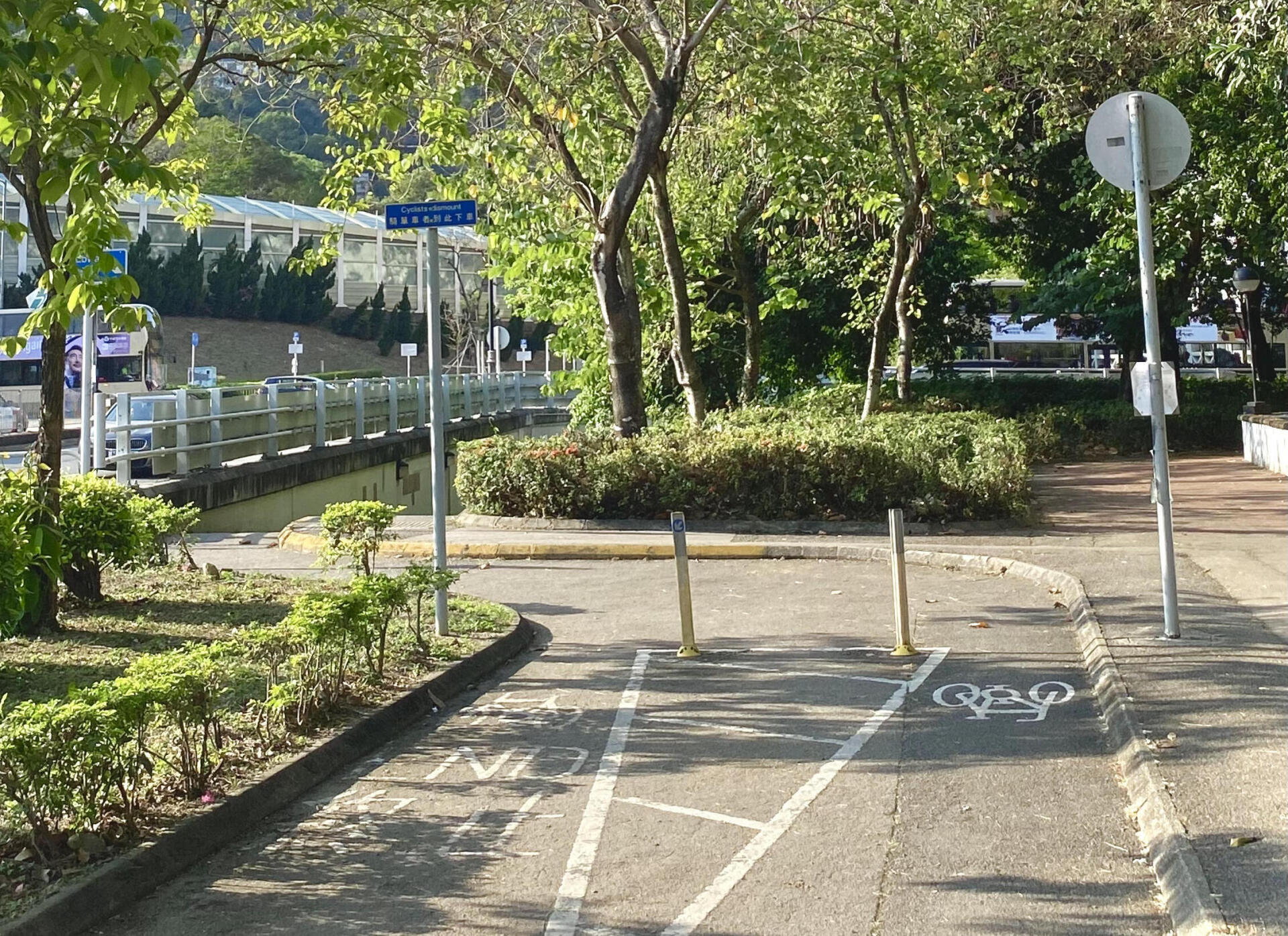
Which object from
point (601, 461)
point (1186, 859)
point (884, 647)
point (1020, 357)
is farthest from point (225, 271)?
point (1186, 859)

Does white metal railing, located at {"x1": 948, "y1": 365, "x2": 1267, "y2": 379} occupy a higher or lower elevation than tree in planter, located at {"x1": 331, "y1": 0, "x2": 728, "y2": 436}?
lower

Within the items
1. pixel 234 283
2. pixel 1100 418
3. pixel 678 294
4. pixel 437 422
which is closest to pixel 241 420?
pixel 678 294

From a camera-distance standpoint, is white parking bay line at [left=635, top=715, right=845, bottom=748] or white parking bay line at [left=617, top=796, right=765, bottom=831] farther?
white parking bay line at [left=635, top=715, right=845, bottom=748]

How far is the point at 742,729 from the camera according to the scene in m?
7.78

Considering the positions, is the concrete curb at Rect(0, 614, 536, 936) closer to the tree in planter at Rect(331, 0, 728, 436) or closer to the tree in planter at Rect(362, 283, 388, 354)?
the tree in planter at Rect(331, 0, 728, 436)

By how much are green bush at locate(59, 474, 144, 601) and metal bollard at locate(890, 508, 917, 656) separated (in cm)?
585

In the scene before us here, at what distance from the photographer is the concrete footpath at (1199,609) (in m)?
5.35

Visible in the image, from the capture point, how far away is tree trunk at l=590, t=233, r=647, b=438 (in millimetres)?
19141

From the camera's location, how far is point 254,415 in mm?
22500

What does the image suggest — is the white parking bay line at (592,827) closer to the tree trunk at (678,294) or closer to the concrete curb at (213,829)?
the concrete curb at (213,829)

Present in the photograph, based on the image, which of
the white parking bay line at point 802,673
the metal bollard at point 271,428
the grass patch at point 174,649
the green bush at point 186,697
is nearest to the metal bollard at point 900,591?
the white parking bay line at point 802,673

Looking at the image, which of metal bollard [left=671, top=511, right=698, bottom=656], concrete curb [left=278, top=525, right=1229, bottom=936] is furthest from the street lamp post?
metal bollard [left=671, top=511, right=698, bottom=656]

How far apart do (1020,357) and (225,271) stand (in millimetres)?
42469

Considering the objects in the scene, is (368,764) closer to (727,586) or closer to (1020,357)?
(727,586)
